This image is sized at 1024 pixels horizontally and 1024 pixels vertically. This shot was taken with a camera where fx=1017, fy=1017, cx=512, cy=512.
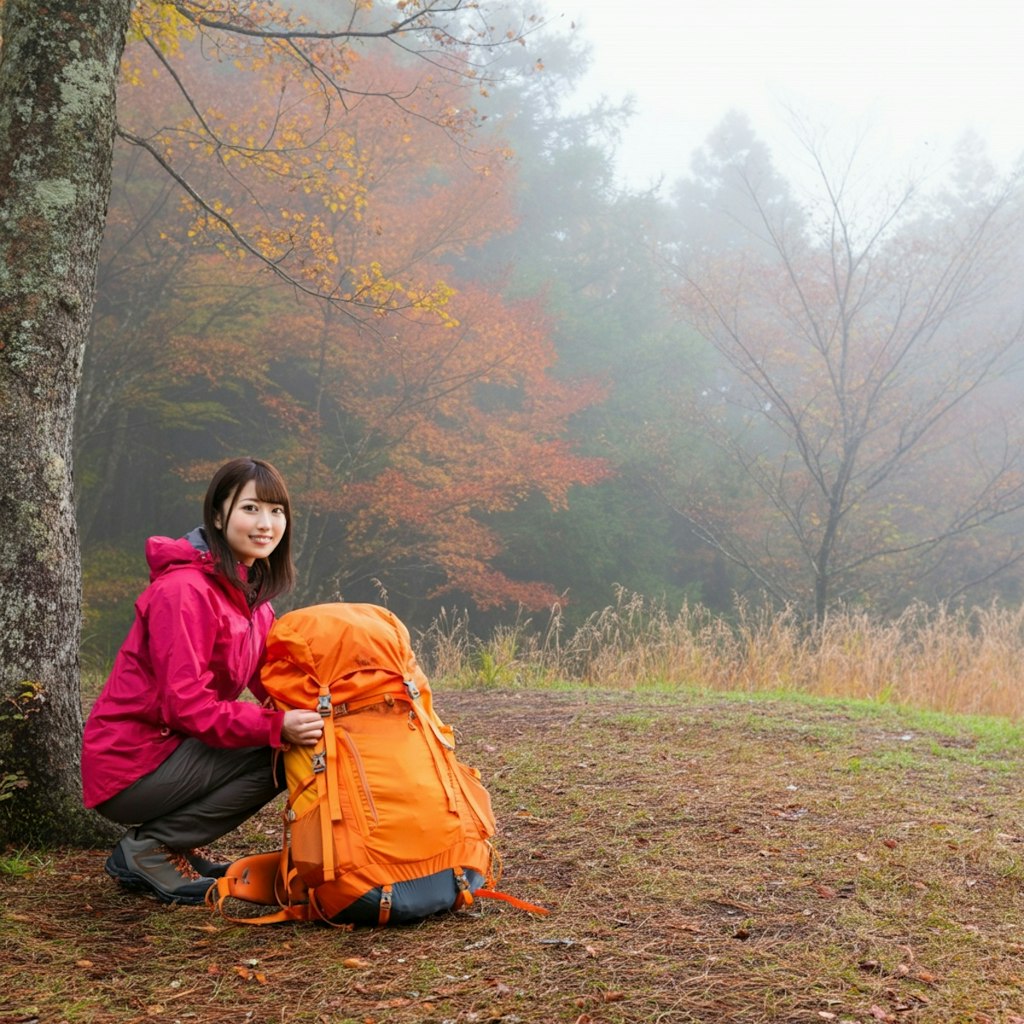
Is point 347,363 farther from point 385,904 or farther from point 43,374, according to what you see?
point 385,904

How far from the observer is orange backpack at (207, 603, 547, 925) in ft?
7.84

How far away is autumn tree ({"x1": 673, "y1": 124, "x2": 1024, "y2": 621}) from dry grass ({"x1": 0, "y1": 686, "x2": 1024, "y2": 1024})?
23.1 ft

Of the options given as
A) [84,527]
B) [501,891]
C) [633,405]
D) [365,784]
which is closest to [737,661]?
[501,891]

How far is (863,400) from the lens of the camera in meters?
11.5

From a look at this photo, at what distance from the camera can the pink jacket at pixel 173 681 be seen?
2.55 meters

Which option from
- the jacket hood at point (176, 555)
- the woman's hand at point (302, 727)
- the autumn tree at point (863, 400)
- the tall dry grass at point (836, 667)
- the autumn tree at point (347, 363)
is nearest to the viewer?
the woman's hand at point (302, 727)

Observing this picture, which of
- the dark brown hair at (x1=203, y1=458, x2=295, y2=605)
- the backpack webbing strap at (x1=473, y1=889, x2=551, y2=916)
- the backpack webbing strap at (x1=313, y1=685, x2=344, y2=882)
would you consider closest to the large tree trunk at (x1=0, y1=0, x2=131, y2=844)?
the dark brown hair at (x1=203, y1=458, x2=295, y2=605)

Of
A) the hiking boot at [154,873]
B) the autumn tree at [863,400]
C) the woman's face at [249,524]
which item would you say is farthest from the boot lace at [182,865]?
the autumn tree at [863,400]

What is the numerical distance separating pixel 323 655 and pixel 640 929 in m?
1.03

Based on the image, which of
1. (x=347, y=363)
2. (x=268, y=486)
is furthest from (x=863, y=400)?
(x=268, y=486)

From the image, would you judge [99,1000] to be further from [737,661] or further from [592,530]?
[592,530]

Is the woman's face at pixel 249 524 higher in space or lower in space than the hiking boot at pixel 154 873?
higher

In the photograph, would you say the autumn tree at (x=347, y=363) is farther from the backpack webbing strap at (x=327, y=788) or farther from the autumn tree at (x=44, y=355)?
the backpack webbing strap at (x=327, y=788)

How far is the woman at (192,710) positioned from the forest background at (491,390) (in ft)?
17.2
